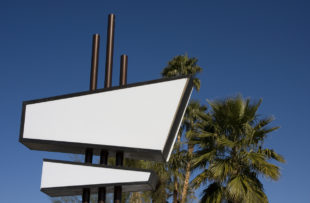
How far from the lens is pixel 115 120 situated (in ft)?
33.0

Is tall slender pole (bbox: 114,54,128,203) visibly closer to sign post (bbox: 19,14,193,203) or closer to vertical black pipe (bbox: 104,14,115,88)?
sign post (bbox: 19,14,193,203)

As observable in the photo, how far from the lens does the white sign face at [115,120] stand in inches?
385

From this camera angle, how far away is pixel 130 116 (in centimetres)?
1002

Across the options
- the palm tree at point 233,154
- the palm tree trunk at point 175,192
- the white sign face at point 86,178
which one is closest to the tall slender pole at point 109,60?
Answer: the white sign face at point 86,178

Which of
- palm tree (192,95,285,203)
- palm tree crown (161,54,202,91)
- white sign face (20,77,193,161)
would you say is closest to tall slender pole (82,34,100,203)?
white sign face (20,77,193,161)

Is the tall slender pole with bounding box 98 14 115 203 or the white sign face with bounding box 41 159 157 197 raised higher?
the tall slender pole with bounding box 98 14 115 203

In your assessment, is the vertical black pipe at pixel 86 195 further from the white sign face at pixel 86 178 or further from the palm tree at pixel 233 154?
the palm tree at pixel 233 154

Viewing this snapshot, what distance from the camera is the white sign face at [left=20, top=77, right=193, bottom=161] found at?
32.1 ft

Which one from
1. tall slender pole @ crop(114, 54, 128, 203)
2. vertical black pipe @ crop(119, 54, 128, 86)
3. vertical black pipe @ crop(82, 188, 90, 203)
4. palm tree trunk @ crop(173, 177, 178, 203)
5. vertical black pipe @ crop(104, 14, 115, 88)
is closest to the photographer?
tall slender pole @ crop(114, 54, 128, 203)

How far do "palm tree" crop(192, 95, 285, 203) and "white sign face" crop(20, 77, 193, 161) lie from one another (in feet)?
12.5

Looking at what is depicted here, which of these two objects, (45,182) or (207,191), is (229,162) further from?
(45,182)

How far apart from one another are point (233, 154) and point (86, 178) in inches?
212

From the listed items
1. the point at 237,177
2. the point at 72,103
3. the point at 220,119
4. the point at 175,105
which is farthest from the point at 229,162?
the point at 72,103

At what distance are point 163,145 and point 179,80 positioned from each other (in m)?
1.47
